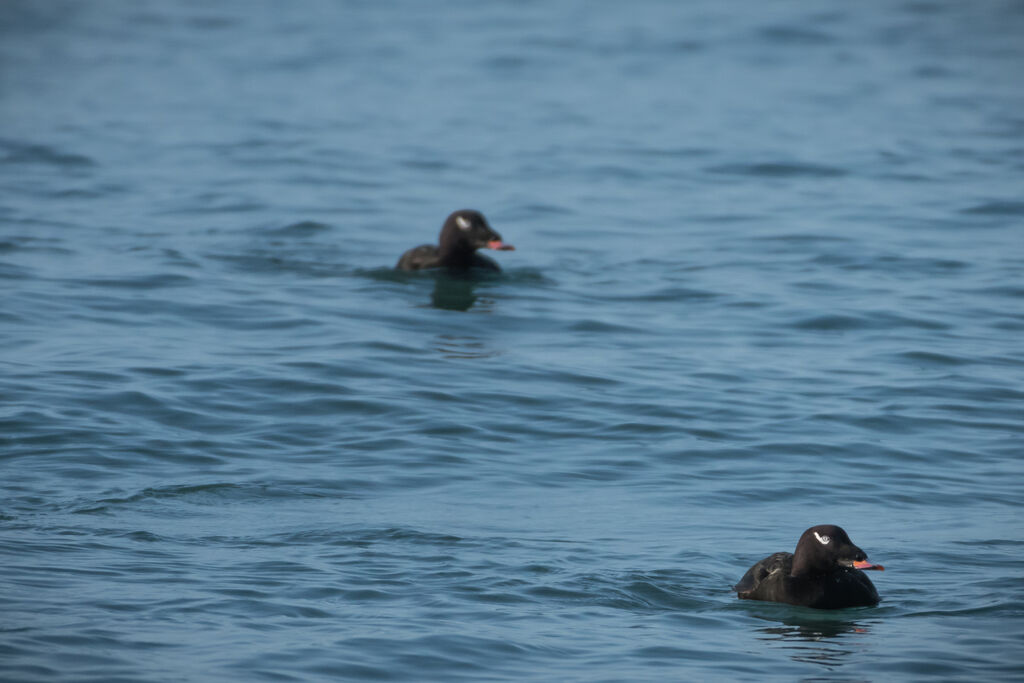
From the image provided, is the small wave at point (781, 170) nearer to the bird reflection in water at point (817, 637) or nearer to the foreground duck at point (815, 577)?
the foreground duck at point (815, 577)

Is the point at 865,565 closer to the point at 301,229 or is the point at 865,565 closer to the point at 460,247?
the point at 460,247

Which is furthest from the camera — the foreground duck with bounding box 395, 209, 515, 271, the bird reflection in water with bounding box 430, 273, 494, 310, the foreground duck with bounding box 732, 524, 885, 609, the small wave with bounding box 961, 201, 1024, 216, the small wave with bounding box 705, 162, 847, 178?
the small wave with bounding box 705, 162, 847, 178

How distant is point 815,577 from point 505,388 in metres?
5.21

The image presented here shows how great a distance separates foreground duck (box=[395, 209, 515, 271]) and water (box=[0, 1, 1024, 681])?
25cm

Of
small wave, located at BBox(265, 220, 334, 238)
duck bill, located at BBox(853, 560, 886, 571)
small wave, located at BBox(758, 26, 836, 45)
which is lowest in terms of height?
duck bill, located at BBox(853, 560, 886, 571)

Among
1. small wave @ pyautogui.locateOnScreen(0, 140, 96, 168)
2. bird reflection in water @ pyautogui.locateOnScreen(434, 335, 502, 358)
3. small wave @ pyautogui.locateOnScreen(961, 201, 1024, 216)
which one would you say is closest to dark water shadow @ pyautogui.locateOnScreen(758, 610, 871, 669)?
bird reflection in water @ pyautogui.locateOnScreen(434, 335, 502, 358)

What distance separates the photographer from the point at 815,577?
352 inches

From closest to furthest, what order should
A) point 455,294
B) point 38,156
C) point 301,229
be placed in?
point 455,294 < point 301,229 < point 38,156

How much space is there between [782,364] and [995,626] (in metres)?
6.34

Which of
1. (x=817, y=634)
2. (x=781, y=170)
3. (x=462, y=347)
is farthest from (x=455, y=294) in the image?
(x=781, y=170)

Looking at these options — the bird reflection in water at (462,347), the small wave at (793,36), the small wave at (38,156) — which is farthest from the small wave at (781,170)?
the small wave at (793,36)

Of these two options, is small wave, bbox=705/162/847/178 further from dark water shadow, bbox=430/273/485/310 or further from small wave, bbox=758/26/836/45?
small wave, bbox=758/26/836/45

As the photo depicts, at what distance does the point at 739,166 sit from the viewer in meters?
27.0

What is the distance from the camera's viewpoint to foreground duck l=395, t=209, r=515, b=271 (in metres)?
17.7
